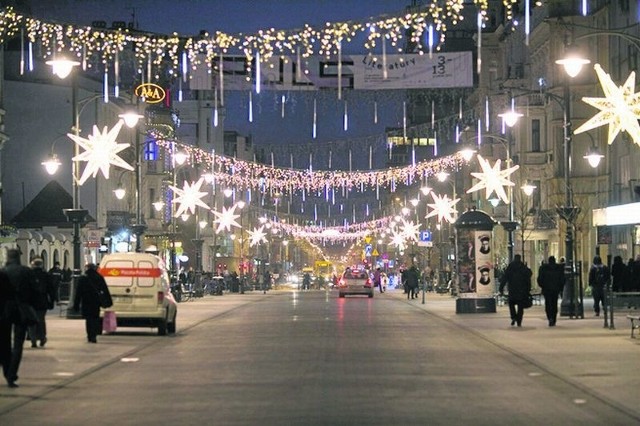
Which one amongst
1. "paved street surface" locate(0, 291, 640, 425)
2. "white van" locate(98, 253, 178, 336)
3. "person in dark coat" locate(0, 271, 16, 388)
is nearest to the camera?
"paved street surface" locate(0, 291, 640, 425)

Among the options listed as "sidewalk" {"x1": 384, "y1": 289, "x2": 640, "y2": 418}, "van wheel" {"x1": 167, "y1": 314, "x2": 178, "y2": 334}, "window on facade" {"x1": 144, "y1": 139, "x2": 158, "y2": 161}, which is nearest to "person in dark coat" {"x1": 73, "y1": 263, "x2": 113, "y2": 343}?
"van wheel" {"x1": 167, "y1": 314, "x2": 178, "y2": 334}

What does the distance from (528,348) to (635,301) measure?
614 centimetres

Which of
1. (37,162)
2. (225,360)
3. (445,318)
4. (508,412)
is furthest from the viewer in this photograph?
(37,162)

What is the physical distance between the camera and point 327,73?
1901 inches

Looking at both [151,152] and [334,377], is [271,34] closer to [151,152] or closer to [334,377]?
[334,377]

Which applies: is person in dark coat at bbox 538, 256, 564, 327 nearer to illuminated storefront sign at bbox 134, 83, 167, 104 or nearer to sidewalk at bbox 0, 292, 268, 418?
A: sidewalk at bbox 0, 292, 268, 418

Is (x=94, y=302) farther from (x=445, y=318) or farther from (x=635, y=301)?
(x=445, y=318)

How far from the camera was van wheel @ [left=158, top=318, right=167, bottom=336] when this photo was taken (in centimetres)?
3177

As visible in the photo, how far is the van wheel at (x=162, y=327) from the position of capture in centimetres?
3177

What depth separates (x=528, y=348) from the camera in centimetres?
2648

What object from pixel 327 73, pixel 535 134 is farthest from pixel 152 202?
pixel 327 73

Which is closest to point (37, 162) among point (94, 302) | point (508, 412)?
point (94, 302)

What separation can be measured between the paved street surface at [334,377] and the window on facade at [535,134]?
42008 mm

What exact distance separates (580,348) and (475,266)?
18.6 metres
